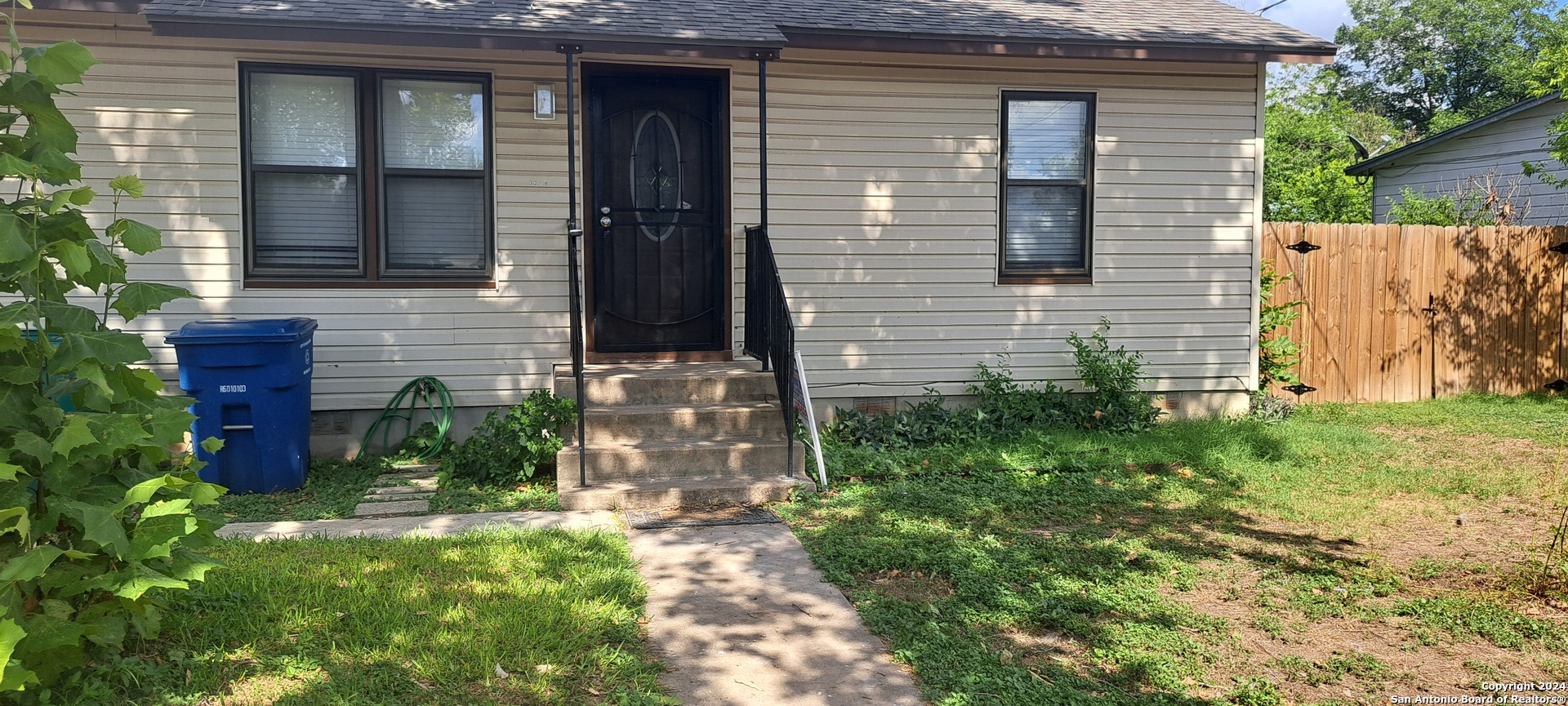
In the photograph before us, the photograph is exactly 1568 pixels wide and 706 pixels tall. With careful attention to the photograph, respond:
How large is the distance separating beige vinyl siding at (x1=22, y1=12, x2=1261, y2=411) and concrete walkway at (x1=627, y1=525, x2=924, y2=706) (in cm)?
272

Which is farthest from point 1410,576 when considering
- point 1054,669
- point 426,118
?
point 426,118

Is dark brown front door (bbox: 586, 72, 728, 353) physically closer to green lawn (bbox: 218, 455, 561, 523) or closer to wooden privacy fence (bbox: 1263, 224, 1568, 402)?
green lawn (bbox: 218, 455, 561, 523)

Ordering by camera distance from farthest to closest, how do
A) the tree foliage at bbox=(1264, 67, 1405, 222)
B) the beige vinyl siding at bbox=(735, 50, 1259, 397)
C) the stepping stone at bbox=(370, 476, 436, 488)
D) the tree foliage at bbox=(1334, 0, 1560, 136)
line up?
1. the tree foliage at bbox=(1334, 0, 1560, 136)
2. the tree foliage at bbox=(1264, 67, 1405, 222)
3. the beige vinyl siding at bbox=(735, 50, 1259, 397)
4. the stepping stone at bbox=(370, 476, 436, 488)

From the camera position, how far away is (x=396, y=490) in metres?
6.09

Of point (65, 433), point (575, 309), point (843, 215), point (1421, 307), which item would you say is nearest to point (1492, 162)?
point (1421, 307)

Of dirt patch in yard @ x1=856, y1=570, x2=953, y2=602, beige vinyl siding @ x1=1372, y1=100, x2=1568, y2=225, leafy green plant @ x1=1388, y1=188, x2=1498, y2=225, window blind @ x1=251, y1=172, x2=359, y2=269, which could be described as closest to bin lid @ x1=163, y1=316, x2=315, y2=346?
window blind @ x1=251, y1=172, x2=359, y2=269

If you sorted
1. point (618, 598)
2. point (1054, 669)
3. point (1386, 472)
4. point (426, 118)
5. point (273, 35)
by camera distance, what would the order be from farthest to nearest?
point (426, 118)
point (1386, 472)
point (273, 35)
point (618, 598)
point (1054, 669)

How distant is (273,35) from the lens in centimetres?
586

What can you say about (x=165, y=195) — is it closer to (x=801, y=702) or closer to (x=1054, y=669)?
(x=801, y=702)

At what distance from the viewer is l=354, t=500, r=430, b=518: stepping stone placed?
5.51 m

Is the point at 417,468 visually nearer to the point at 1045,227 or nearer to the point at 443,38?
the point at 443,38

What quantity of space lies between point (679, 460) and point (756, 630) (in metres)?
2.29

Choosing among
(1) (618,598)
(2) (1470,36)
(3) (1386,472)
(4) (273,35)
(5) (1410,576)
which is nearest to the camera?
(1) (618,598)

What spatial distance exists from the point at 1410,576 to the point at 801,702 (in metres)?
2.85
